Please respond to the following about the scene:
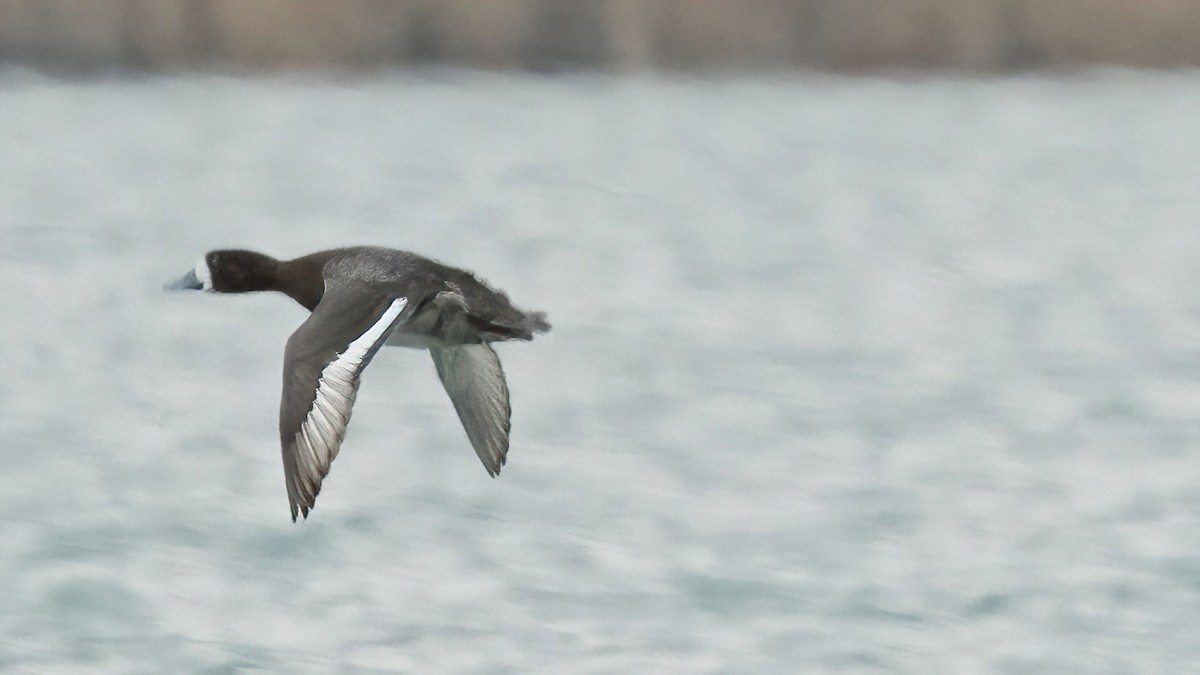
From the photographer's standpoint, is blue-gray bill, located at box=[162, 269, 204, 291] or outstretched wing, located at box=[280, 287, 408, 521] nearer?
outstretched wing, located at box=[280, 287, 408, 521]

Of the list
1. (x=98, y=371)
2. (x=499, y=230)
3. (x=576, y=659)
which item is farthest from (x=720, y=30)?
(x=576, y=659)

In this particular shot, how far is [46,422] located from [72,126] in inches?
488

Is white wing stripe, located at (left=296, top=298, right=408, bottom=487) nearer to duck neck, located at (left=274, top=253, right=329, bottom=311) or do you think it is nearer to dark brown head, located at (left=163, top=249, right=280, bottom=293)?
duck neck, located at (left=274, top=253, right=329, bottom=311)

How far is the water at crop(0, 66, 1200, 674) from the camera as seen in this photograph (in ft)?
19.5

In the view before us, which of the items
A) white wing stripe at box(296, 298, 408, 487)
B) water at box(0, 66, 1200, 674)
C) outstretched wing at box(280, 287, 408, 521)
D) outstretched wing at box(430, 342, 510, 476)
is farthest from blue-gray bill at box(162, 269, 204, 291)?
white wing stripe at box(296, 298, 408, 487)

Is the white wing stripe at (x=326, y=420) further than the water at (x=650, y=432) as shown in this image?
No

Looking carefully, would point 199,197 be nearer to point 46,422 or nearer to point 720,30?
point 720,30

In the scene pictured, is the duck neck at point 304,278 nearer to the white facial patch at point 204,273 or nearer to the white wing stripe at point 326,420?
the white facial patch at point 204,273

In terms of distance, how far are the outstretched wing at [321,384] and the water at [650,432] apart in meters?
1.32

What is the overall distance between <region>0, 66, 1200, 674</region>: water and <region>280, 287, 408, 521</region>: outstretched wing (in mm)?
1316

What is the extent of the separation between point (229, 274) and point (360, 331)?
47.6 inches

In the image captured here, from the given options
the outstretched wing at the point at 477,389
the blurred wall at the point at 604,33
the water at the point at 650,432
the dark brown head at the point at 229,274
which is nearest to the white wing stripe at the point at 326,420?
the outstretched wing at the point at 477,389

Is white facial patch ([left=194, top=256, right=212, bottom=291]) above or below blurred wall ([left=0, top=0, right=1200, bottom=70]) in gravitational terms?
below

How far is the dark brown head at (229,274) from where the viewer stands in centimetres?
564
